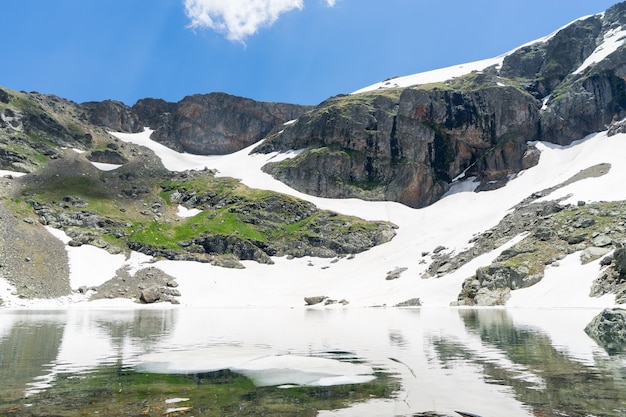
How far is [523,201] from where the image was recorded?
345 feet

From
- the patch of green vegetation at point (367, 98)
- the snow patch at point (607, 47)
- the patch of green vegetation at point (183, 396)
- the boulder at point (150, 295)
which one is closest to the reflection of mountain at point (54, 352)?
the patch of green vegetation at point (183, 396)

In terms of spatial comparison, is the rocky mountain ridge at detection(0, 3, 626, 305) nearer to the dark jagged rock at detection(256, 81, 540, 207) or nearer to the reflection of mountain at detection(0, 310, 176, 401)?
the dark jagged rock at detection(256, 81, 540, 207)

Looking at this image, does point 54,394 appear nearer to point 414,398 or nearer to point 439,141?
point 414,398

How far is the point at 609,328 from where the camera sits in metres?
23.1

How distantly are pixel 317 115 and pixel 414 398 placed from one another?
171m

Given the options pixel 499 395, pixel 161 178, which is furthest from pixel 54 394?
pixel 161 178

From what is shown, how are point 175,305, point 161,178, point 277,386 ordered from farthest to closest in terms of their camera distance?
point 161,178
point 175,305
point 277,386

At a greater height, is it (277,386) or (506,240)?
(506,240)

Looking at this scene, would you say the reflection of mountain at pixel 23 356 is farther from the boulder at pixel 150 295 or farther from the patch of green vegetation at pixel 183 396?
the boulder at pixel 150 295

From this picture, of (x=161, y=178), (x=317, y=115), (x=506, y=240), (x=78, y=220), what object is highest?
(x=317, y=115)

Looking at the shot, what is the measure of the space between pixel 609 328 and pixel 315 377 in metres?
18.0

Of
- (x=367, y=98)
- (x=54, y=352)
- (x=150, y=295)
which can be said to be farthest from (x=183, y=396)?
(x=367, y=98)

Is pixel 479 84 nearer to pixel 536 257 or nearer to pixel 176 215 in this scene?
pixel 176 215

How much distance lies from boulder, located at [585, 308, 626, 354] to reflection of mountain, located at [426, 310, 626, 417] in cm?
266
